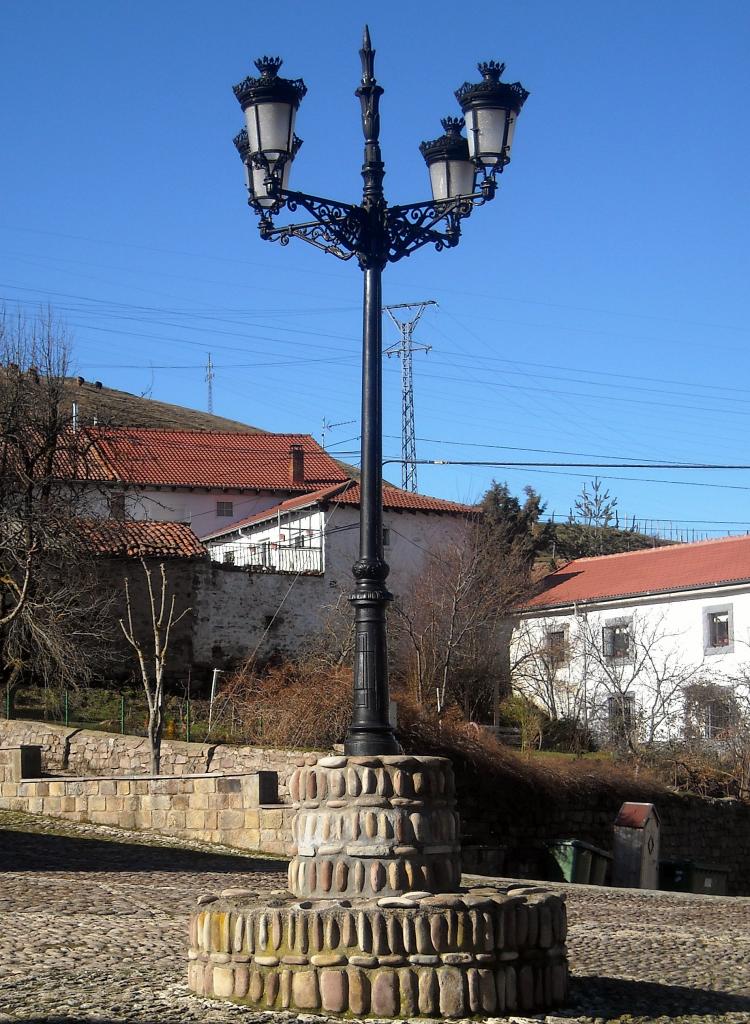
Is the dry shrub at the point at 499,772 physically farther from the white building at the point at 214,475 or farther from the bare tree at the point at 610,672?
the white building at the point at 214,475

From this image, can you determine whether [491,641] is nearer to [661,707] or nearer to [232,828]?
[661,707]

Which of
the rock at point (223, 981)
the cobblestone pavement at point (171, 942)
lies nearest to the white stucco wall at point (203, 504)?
the cobblestone pavement at point (171, 942)

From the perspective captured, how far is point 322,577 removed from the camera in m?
37.3

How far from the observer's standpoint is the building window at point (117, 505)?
108 feet

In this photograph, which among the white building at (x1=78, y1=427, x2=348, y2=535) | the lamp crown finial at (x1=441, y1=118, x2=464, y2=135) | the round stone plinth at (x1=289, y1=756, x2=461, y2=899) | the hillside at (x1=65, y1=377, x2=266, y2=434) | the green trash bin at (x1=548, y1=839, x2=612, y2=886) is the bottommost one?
the green trash bin at (x1=548, y1=839, x2=612, y2=886)

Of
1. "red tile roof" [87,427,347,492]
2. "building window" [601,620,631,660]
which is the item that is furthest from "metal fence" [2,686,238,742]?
"red tile roof" [87,427,347,492]

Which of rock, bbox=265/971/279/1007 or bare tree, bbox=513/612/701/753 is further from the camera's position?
bare tree, bbox=513/612/701/753

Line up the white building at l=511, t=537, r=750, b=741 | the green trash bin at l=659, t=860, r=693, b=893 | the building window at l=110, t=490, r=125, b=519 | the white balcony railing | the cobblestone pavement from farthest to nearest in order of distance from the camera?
the white balcony railing → the white building at l=511, t=537, r=750, b=741 → the building window at l=110, t=490, r=125, b=519 → the green trash bin at l=659, t=860, r=693, b=893 → the cobblestone pavement

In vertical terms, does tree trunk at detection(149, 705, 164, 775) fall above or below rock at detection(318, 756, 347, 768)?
below

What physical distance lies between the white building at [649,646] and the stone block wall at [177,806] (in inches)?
657

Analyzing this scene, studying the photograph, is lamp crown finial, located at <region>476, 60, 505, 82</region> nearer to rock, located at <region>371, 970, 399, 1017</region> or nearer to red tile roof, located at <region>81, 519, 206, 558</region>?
rock, located at <region>371, 970, 399, 1017</region>

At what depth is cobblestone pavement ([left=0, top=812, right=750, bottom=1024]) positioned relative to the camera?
23.2 ft

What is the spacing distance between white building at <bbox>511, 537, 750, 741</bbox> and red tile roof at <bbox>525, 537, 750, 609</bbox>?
0.05 metres

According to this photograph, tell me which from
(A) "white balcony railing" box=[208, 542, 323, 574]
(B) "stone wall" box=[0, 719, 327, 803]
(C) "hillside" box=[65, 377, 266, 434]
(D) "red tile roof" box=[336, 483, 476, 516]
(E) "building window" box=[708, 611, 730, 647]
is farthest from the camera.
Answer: (C) "hillside" box=[65, 377, 266, 434]
